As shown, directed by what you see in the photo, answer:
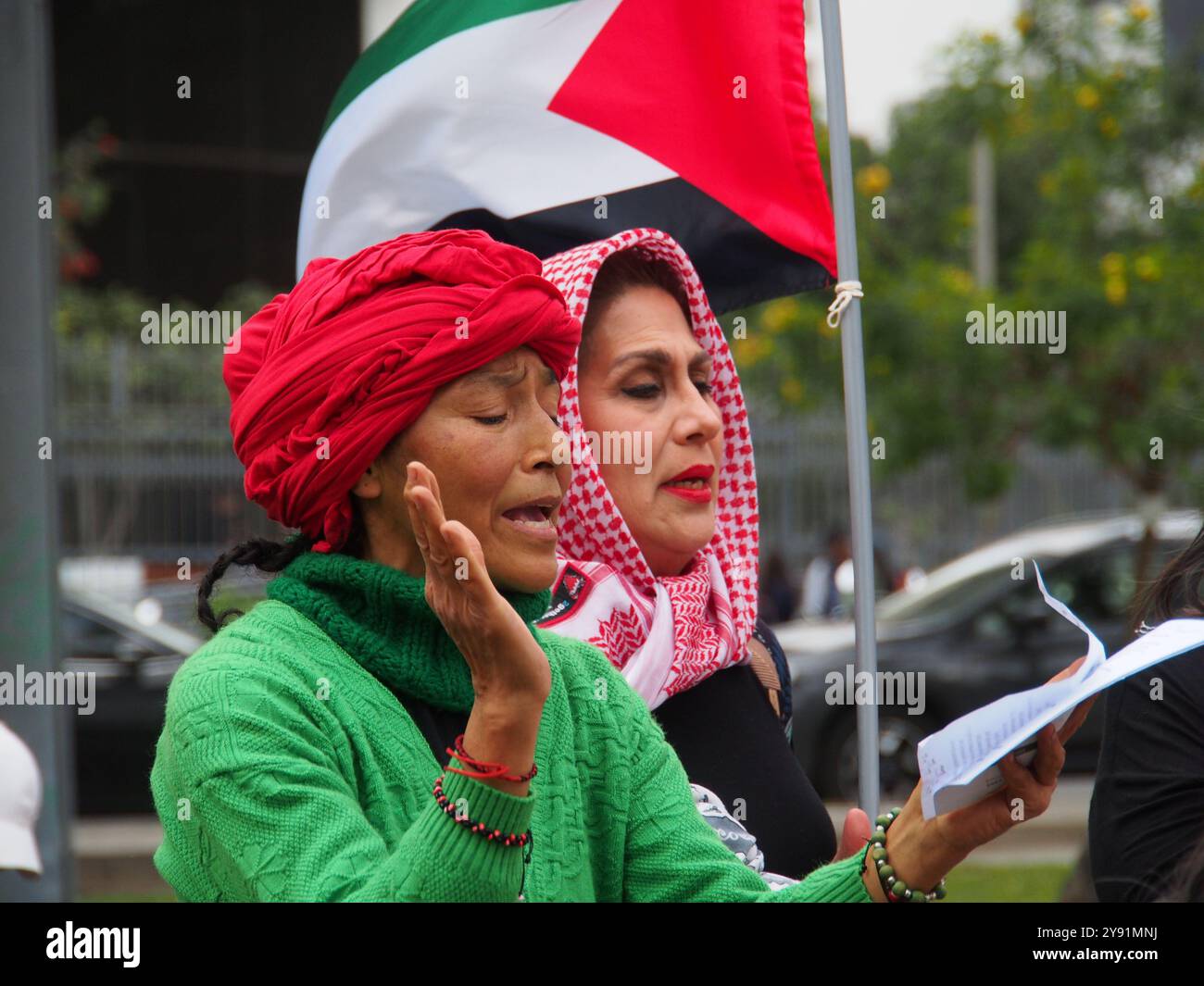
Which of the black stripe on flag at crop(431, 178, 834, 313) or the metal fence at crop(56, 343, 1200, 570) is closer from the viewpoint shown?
the black stripe on flag at crop(431, 178, 834, 313)

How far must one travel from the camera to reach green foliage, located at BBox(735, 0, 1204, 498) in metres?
11.4

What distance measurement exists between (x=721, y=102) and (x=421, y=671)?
79.5 inches

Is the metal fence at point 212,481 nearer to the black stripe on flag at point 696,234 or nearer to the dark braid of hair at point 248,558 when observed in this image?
the black stripe on flag at point 696,234

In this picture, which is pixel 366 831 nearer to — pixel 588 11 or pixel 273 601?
pixel 273 601

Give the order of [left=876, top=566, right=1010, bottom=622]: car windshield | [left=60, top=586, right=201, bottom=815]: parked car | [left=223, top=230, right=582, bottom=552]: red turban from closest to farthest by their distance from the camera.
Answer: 1. [left=223, top=230, right=582, bottom=552]: red turban
2. [left=60, top=586, right=201, bottom=815]: parked car
3. [left=876, top=566, right=1010, bottom=622]: car windshield

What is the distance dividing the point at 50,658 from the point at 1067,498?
1482 cm

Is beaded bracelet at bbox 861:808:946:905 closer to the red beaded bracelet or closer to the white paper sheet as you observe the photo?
the white paper sheet

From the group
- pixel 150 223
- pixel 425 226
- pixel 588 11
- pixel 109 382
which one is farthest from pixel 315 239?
pixel 150 223

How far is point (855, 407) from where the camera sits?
11.1ft

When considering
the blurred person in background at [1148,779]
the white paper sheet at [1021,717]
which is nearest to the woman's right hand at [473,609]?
the white paper sheet at [1021,717]

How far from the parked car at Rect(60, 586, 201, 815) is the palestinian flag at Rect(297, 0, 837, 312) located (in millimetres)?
6886

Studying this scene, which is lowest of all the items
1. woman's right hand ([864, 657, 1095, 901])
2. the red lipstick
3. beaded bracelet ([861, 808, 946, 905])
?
beaded bracelet ([861, 808, 946, 905])

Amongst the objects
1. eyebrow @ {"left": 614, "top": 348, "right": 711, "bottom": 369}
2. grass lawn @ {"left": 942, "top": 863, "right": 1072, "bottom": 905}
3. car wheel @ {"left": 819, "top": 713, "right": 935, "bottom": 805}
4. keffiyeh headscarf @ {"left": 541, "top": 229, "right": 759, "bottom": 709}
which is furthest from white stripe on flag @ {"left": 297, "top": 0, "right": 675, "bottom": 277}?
car wheel @ {"left": 819, "top": 713, "right": 935, "bottom": 805}

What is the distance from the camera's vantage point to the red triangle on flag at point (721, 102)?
371 centimetres
